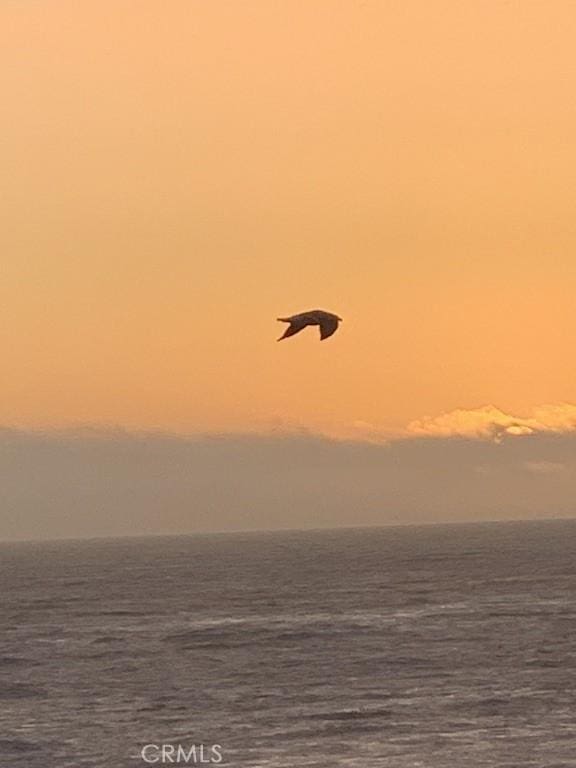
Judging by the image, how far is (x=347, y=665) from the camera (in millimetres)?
128000

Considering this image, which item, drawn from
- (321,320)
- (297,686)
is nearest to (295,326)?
(321,320)

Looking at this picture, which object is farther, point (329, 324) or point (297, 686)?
point (297, 686)

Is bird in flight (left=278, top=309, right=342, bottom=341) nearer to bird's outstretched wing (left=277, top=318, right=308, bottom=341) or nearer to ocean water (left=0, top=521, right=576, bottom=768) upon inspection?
bird's outstretched wing (left=277, top=318, right=308, bottom=341)

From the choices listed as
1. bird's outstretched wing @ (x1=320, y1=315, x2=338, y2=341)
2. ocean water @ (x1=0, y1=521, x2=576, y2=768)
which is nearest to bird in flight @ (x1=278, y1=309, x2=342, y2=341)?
bird's outstretched wing @ (x1=320, y1=315, x2=338, y2=341)

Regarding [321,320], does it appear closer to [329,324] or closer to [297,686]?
[329,324]

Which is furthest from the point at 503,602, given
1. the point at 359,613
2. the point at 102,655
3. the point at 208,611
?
the point at 102,655

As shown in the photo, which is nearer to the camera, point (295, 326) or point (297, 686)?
point (295, 326)

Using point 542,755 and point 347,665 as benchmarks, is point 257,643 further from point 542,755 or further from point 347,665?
point 542,755

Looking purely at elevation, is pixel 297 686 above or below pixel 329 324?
below

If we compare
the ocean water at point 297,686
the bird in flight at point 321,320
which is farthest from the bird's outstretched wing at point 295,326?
the ocean water at point 297,686

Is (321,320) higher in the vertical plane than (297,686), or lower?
higher

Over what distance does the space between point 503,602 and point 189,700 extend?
71.6m

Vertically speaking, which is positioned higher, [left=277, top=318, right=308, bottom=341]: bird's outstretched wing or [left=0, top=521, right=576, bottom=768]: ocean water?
[left=277, top=318, right=308, bottom=341]: bird's outstretched wing

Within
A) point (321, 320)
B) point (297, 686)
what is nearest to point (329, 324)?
point (321, 320)
